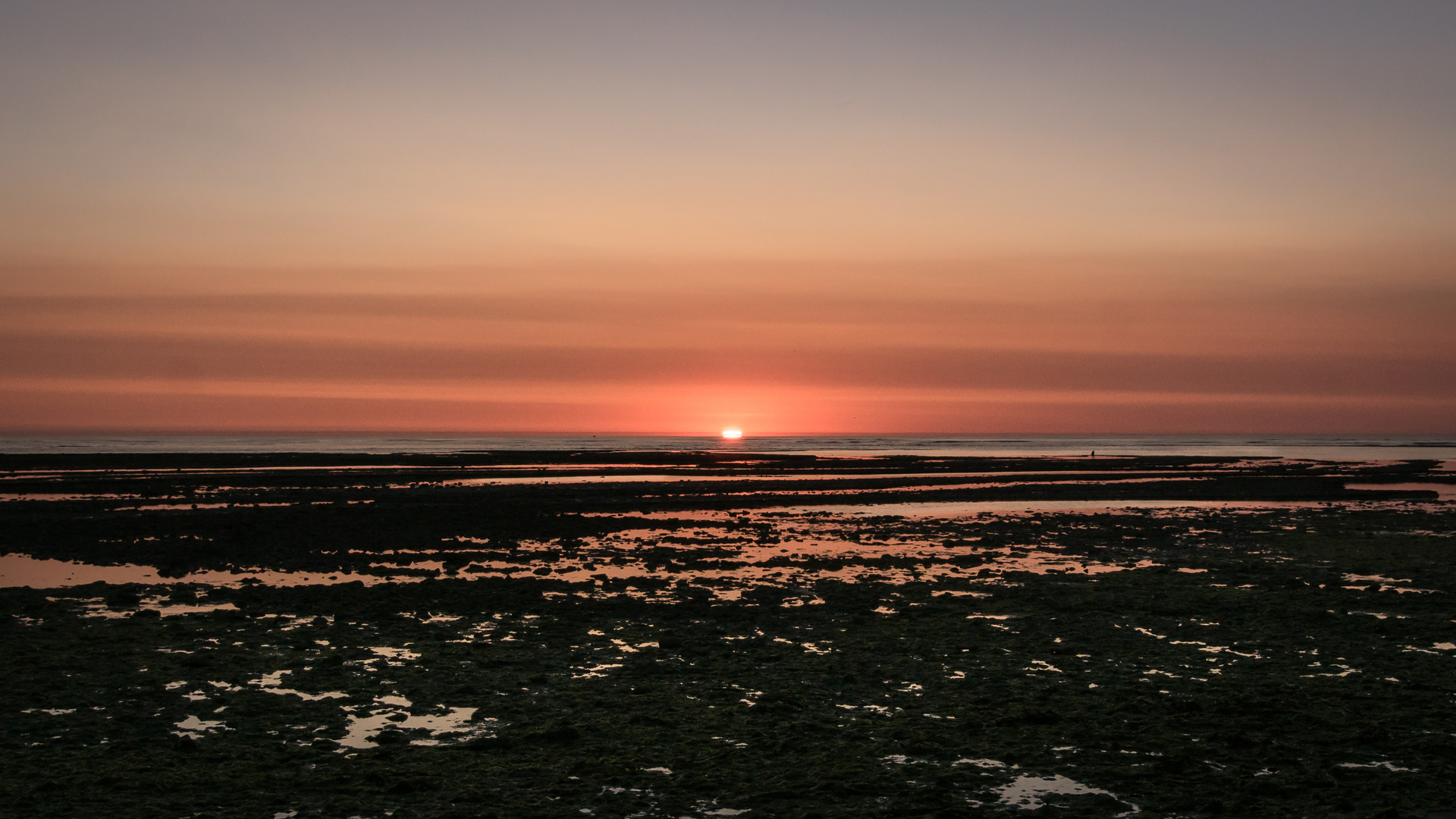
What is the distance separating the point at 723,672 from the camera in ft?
39.8

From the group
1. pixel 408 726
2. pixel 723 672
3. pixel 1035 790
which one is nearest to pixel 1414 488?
pixel 723 672

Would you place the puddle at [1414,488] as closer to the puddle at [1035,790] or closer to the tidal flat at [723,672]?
the tidal flat at [723,672]

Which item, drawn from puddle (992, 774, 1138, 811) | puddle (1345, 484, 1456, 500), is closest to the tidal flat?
puddle (992, 774, 1138, 811)

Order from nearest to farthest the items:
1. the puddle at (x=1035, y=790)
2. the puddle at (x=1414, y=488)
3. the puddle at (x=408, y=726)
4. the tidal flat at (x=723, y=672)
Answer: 1. the puddle at (x=1035, y=790)
2. the tidal flat at (x=723, y=672)
3. the puddle at (x=408, y=726)
4. the puddle at (x=1414, y=488)

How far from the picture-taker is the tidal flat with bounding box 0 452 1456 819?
26.5 ft

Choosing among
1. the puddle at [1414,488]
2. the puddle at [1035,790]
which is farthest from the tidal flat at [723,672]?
the puddle at [1414,488]

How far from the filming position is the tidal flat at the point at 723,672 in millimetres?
8070

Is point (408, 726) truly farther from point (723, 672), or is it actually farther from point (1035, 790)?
point (1035, 790)

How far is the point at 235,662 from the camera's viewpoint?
487 inches

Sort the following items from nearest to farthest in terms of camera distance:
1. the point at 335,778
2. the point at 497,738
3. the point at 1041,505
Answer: the point at 335,778 < the point at 497,738 < the point at 1041,505

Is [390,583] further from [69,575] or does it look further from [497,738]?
[497,738]

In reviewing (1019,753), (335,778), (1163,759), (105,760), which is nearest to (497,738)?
(335,778)

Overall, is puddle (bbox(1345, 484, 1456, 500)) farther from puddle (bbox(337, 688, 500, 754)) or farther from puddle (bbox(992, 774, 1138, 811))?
puddle (bbox(337, 688, 500, 754))

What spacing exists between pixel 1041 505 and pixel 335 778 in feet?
113
